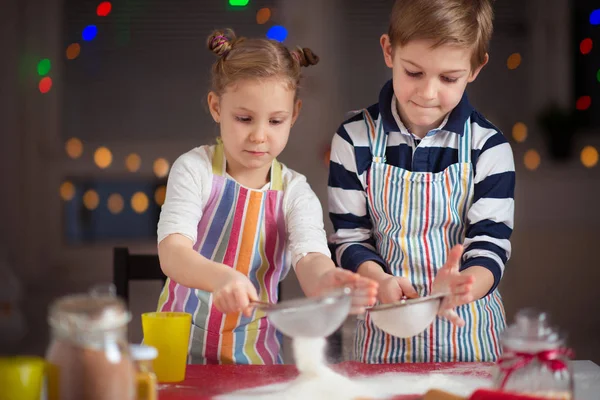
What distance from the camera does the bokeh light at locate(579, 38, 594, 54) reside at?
3973 millimetres

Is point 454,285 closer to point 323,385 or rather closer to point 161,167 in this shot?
point 323,385

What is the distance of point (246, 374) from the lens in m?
1.21

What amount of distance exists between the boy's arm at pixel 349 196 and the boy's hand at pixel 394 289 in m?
0.16

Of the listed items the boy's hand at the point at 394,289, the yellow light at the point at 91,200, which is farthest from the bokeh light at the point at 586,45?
the boy's hand at the point at 394,289

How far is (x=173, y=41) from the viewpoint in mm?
3975

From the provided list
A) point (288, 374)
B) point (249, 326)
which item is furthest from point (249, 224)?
point (288, 374)

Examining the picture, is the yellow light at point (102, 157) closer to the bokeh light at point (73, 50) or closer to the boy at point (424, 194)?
the bokeh light at point (73, 50)

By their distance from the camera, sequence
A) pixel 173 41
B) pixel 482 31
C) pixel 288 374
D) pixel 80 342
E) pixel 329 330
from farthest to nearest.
A: pixel 173 41 < pixel 482 31 < pixel 288 374 < pixel 329 330 < pixel 80 342

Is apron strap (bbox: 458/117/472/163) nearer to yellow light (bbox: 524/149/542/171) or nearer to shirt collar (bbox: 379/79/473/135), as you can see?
shirt collar (bbox: 379/79/473/135)

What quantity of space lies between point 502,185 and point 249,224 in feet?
1.58

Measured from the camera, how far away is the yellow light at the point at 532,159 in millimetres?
4016

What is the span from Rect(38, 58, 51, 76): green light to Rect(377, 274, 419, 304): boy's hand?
120 inches

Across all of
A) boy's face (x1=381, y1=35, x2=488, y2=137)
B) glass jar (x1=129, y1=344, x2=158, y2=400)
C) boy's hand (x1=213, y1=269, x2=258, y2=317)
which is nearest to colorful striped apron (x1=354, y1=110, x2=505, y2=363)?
boy's face (x1=381, y1=35, x2=488, y2=137)

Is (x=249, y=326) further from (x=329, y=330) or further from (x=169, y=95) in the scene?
(x=169, y=95)
